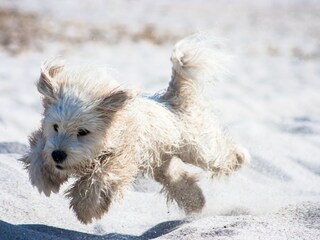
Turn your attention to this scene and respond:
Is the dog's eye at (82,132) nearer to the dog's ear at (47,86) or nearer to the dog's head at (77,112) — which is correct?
the dog's head at (77,112)

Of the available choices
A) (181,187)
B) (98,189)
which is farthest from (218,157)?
(98,189)

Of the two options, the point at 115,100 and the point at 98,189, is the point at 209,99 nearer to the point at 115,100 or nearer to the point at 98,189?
the point at 115,100

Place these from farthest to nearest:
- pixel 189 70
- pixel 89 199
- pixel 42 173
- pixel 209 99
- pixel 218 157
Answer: pixel 209 99
pixel 218 157
pixel 189 70
pixel 42 173
pixel 89 199

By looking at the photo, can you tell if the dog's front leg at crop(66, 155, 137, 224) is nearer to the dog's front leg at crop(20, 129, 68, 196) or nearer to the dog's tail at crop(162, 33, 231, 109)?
the dog's front leg at crop(20, 129, 68, 196)

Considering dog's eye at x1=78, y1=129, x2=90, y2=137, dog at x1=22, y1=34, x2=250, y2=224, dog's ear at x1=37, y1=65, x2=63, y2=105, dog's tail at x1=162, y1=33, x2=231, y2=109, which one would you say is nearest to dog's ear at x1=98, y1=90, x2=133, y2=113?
dog at x1=22, y1=34, x2=250, y2=224

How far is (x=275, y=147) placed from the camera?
24.8ft

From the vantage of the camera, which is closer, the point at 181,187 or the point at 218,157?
the point at 181,187

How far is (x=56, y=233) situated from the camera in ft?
16.1

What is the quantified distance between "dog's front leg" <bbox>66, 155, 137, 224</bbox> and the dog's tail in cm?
104

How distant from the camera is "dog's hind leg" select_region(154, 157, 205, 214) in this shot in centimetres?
583

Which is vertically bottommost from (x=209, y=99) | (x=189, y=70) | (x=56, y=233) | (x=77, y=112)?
(x=56, y=233)

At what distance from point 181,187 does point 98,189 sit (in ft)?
4.25

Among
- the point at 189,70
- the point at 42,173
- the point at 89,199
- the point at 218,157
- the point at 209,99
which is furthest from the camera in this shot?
the point at 209,99

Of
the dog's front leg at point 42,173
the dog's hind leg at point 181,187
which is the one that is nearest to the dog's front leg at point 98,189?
the dog's front leg at point 42,173
